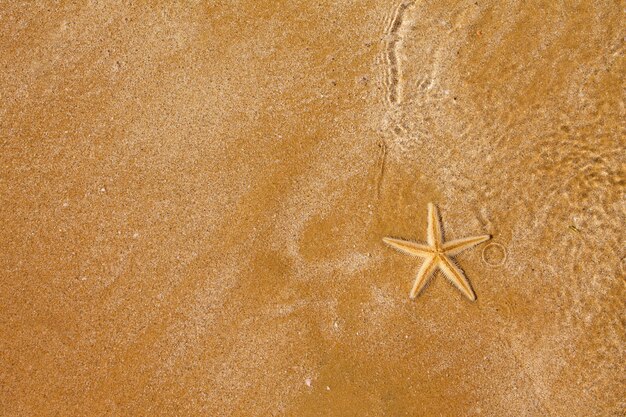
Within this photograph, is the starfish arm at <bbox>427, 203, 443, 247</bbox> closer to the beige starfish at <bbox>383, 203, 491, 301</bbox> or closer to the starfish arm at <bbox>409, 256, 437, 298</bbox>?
the beige starfish at <bbox>383, 203, 491, 301</bbox>

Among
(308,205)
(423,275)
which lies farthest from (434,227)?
(308,205)

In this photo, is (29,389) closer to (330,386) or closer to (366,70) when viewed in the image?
(330,386)

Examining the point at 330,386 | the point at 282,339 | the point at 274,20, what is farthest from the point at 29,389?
the point at 274,20

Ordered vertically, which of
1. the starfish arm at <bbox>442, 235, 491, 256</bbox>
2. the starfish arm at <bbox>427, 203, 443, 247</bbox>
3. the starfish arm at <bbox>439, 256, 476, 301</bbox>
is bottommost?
the starfish arm at <bbox>439, 256, 476, 301</bbox>

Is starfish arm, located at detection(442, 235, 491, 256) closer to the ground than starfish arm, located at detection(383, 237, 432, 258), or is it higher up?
closer to the ground

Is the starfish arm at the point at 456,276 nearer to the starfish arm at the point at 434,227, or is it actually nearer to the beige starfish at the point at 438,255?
the beige starfish at the point at 438,255

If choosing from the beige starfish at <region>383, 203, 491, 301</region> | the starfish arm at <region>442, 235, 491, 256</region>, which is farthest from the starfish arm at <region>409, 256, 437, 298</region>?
the starfish arm at <region>442, 235, 491, 256</region>

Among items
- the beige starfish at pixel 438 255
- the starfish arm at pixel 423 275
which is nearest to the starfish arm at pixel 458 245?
the beige starfish at pixel 438 255
